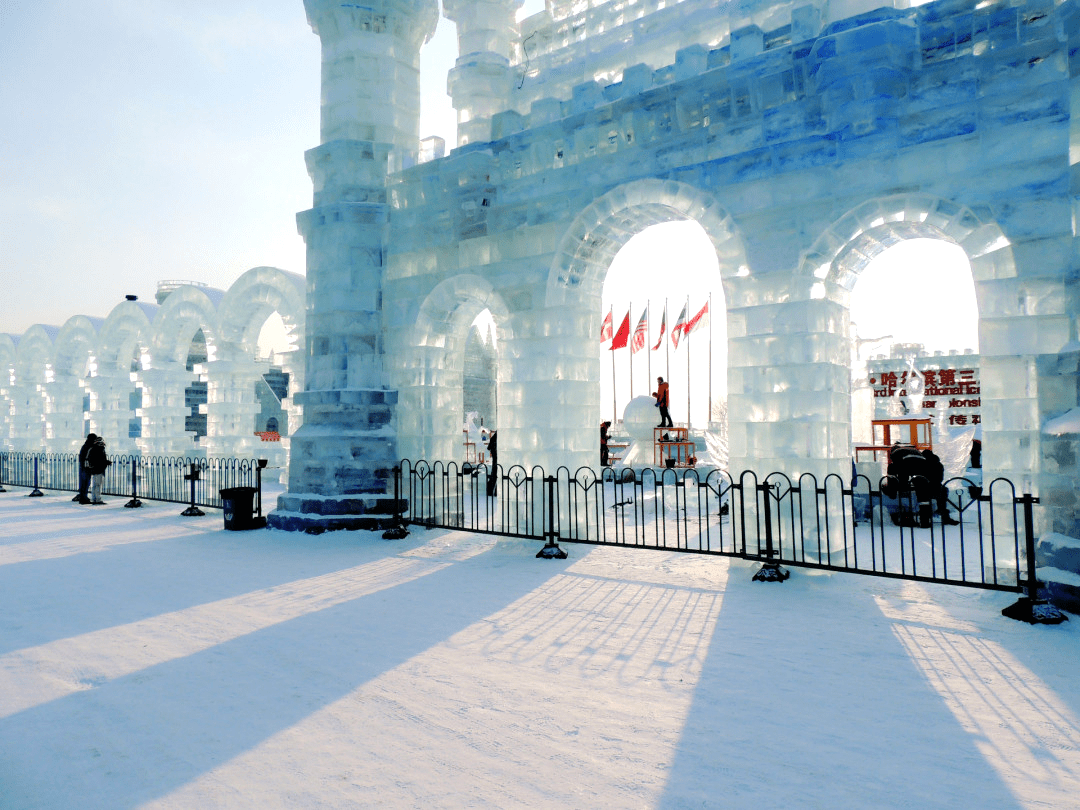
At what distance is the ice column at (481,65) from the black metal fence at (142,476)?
316 inches

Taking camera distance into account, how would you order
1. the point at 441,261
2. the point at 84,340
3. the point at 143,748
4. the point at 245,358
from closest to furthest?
the point at 143,748 → the point at 441,261 → the point at 245,358 → the point at 84,340

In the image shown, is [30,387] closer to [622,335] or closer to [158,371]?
[158,371]

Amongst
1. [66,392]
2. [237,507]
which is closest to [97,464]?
[237,507]

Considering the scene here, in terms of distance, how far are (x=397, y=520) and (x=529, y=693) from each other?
6551 millimetres

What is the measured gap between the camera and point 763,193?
8117mm

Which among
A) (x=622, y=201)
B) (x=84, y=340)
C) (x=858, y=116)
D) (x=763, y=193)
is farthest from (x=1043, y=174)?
(x=84, y=340)

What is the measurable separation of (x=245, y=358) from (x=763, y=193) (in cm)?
1311

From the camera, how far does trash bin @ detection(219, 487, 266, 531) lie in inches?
439

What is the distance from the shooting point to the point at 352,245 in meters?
11.6

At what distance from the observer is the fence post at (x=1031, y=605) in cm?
550

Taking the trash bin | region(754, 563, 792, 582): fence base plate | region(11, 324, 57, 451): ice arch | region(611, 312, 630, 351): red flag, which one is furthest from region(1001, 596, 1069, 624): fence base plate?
region(11, 324, 57, 451): ice arch

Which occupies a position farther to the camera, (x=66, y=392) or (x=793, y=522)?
(x=66, y=392)

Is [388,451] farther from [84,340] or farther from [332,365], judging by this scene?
[84,340]

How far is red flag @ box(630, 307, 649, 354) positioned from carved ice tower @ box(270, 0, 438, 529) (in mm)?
20212
